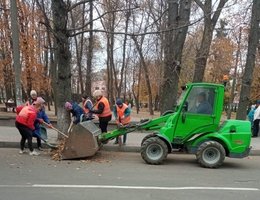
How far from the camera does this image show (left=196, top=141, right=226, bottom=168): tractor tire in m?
10.6

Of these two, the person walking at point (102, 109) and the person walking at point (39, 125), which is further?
the person walking at point (102, 109)

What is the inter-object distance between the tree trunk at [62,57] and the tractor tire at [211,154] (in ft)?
16.1

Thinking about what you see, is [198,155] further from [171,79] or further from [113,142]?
[171,79]

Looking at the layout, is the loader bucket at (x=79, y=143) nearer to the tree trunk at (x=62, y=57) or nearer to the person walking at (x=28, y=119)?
the person walking at (x=28, y=119)

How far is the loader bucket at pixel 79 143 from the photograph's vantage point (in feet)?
36.1

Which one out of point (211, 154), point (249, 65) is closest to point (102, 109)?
point (211, 154)

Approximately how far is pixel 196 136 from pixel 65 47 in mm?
5195

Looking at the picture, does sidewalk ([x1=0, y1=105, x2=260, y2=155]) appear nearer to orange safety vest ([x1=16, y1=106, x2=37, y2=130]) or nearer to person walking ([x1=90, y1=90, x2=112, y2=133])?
person walking ([x1=90, y1=90, x2=112, y2=133])

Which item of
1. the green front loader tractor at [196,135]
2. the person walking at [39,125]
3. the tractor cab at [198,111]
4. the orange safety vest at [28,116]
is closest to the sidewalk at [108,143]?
the person walking at [39,125]

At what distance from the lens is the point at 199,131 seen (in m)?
10.9

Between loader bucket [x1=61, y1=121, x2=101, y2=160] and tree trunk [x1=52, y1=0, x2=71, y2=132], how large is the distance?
8.21ft

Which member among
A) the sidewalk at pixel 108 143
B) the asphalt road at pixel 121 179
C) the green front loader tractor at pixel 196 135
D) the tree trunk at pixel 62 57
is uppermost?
the tree trunk at pixel 62 57

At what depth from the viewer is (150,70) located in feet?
152

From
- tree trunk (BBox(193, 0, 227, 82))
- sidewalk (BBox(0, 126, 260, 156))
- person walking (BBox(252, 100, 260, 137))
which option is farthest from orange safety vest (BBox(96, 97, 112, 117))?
tree trunk (BBox(193, 0, 227, 82))
